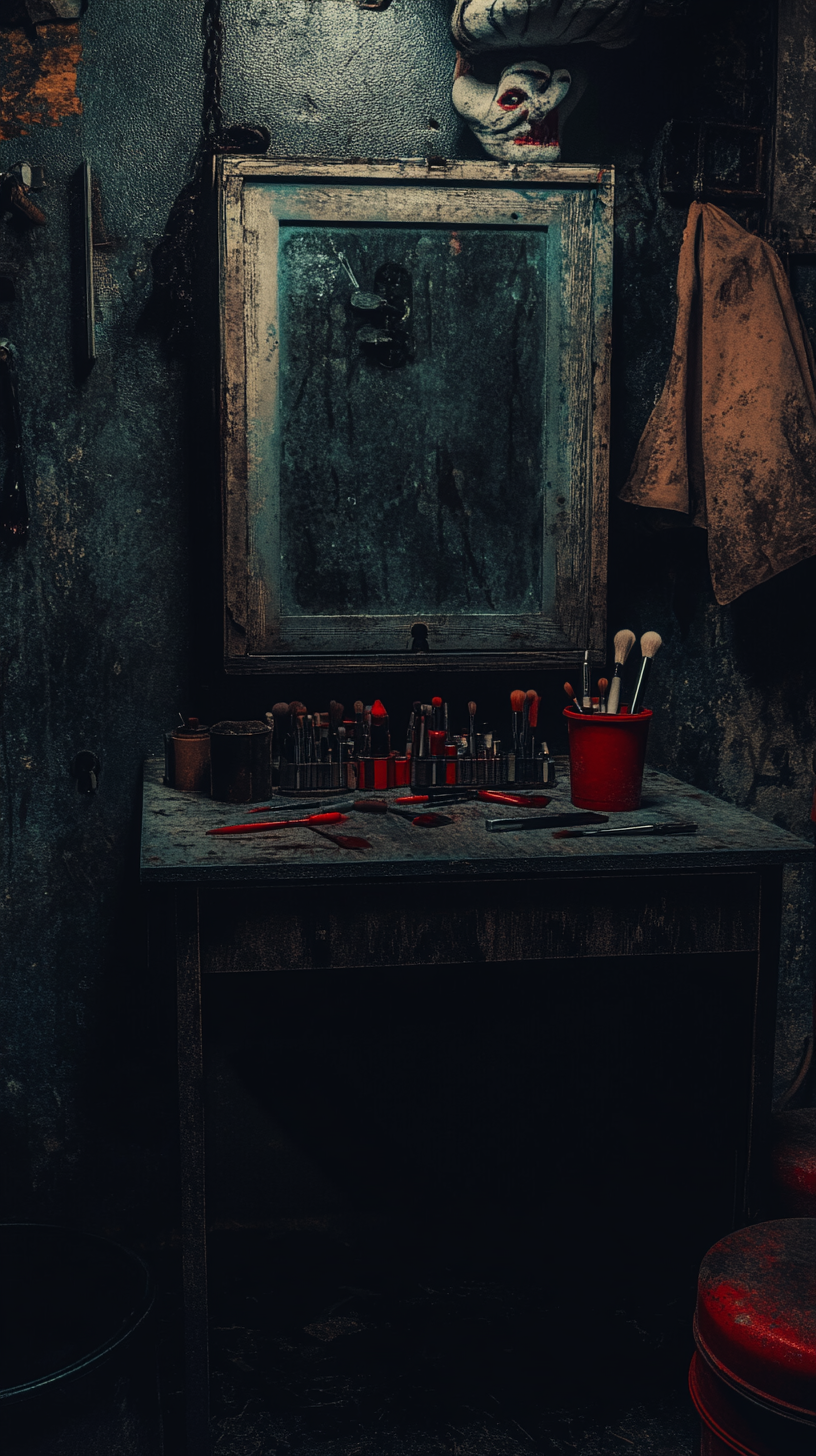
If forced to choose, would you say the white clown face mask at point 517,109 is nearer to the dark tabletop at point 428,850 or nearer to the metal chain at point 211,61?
the metal chain at point 211,61

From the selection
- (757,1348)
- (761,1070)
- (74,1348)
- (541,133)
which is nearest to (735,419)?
(541,133)

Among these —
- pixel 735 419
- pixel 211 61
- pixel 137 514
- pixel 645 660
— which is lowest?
pixel 645 660

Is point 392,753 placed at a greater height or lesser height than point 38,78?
lesser

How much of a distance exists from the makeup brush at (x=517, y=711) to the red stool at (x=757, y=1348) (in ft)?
3.29

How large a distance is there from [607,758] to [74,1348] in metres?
1.34

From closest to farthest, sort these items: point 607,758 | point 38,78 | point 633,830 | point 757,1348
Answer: point 757,1348 < point 633,830 < point 607,758 < point 38,78

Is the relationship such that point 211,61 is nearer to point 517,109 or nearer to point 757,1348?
point 517,109

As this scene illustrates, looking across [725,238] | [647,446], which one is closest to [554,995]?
[647,446]

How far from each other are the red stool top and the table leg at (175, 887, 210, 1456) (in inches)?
30.9

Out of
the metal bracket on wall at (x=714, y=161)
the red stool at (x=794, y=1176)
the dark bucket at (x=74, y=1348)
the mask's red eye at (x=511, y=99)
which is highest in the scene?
the mask's red eye at (x=511, y=99)

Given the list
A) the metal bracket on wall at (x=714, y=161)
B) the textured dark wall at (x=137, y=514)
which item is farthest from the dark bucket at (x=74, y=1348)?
the metal bracket on wall at (x=714, y=161)

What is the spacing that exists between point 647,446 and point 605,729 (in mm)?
756

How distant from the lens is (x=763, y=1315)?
5.11 feet

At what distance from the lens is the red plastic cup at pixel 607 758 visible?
2.06 metres
